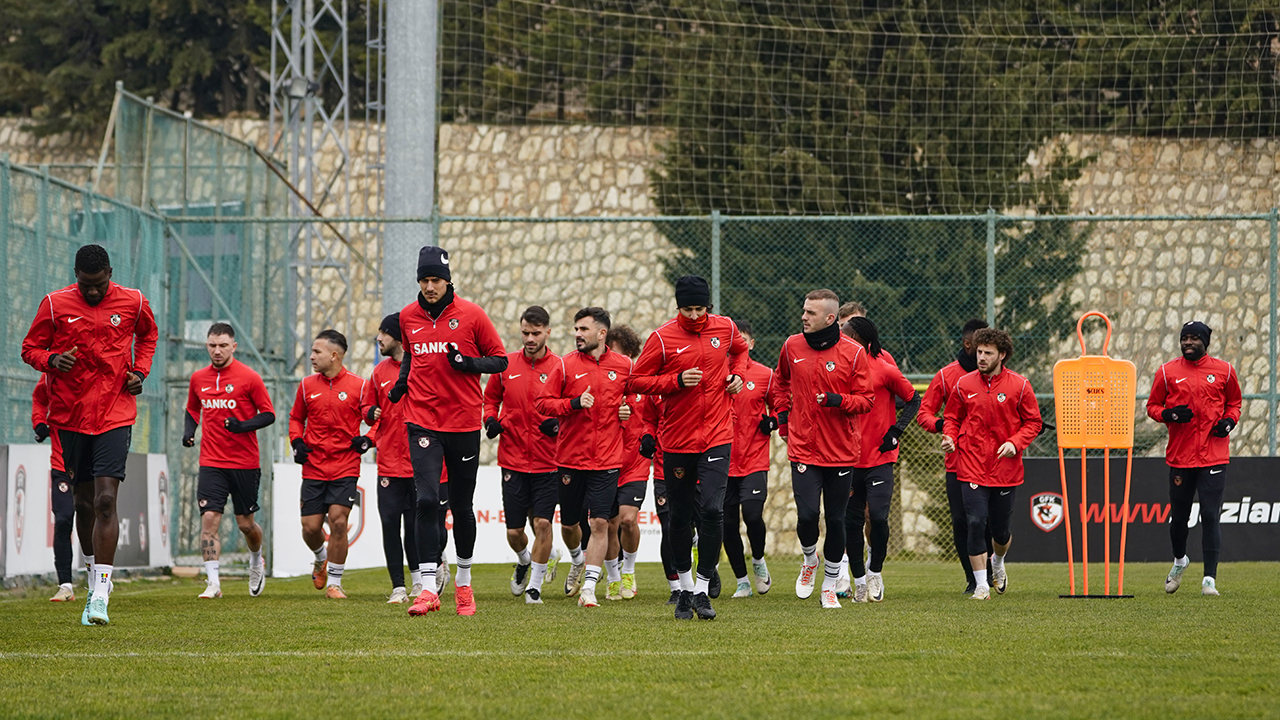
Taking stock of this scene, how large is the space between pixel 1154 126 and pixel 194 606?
687 inches

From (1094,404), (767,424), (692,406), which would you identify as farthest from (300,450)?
(1094,404)

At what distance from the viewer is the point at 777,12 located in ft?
78.2

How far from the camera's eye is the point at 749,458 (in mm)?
12062

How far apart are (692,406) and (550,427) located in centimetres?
200

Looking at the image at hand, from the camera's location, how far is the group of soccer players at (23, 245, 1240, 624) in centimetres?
957

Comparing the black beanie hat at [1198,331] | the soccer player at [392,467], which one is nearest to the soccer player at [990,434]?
the black beanie hat at [1198,331]

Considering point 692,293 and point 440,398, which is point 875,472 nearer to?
point 692,293

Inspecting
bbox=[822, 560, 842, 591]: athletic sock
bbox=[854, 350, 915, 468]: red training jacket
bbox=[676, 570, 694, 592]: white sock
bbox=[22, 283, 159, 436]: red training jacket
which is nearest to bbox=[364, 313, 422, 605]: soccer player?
bbox=[22, 283, 159, 436]: red training jacket

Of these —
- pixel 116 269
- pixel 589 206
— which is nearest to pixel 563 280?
pixel 589 206

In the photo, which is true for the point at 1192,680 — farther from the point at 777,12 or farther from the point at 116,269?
the point at 777,12

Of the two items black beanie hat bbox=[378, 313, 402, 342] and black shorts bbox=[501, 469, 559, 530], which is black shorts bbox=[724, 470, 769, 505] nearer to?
black shorts bbox=[501, 469, 559, 530]

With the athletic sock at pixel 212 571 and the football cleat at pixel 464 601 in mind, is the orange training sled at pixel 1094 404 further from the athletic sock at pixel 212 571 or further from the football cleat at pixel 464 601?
the athletic sock at pixel 212 571

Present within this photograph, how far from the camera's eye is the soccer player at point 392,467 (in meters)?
11.3

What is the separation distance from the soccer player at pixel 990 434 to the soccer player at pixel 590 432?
104 inches
